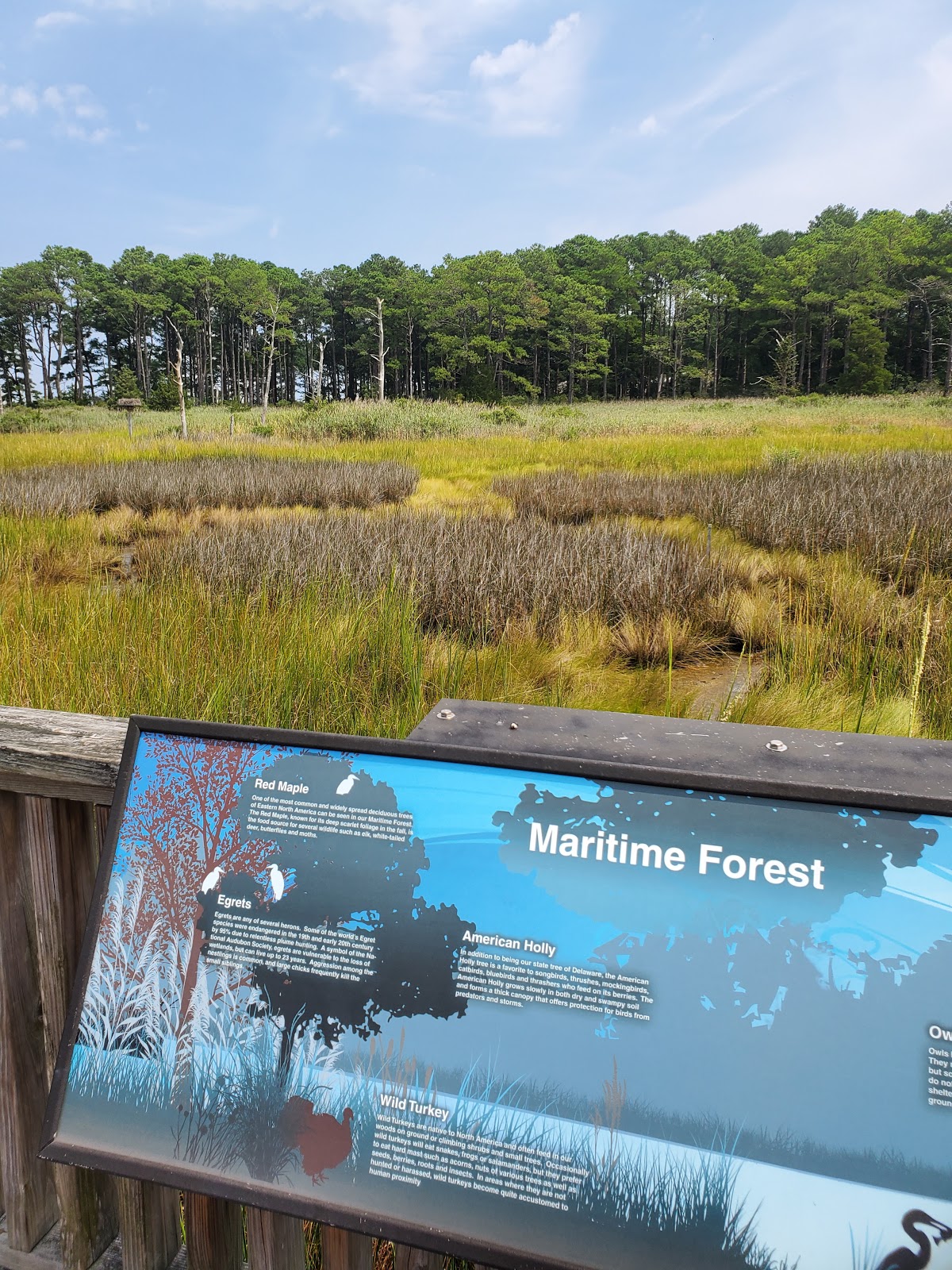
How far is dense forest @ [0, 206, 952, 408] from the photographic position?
62.8 metres

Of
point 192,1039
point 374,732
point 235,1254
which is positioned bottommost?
point 235,1254

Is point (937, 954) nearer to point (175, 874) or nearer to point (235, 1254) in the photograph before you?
point (175, 874)

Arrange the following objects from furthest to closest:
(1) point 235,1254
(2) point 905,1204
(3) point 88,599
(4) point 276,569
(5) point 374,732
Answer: (4) point 276,569, (3) point 88,599, (5) point 374,732, (1) point 235,1254, (2) point 905,1204

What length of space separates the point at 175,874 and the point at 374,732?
1.81 m

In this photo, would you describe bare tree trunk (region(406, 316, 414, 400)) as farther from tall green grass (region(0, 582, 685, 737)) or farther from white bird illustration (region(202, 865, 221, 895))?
white bird illustration (region(202, 865, 221, 895))

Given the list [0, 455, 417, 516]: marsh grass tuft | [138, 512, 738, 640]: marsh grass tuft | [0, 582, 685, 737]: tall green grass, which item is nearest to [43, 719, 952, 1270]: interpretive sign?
[0, 582, 685, 737]: tall green grass

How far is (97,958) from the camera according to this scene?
1.11 meters

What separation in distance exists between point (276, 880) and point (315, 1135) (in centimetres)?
31

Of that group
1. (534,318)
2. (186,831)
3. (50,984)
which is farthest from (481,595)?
(534,318)

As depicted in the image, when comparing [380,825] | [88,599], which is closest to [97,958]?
[380,825]

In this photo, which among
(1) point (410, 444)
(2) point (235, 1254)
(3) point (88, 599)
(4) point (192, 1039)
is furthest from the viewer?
(1) point (410, 444)

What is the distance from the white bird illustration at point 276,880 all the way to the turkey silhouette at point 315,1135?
0.82ft

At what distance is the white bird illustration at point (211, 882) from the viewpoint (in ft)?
3.55

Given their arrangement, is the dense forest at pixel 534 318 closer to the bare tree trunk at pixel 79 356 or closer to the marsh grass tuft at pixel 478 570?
the bare tree trunk at pixel 79 356
